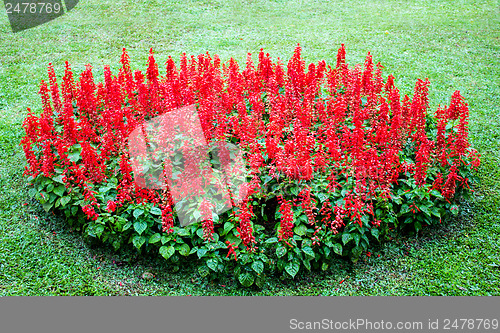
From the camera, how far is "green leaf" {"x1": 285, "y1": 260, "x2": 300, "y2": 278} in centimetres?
349

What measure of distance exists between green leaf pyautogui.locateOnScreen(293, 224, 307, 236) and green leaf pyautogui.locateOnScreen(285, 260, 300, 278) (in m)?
0.23

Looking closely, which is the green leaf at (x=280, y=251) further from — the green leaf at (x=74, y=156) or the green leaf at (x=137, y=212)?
the green leaf at (x=74, y=156)

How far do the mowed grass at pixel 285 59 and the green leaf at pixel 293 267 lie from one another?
17 cm

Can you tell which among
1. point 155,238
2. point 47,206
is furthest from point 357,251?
point 47,206

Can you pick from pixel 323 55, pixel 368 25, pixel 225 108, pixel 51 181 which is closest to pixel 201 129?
pixel 225 108

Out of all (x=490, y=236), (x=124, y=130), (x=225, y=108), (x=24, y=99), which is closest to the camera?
(x=490, y=236)

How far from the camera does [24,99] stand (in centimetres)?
655

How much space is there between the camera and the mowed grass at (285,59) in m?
3.64

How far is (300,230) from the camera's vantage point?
12.0 feet

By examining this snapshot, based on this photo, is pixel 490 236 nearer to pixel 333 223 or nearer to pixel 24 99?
pixel 333 223

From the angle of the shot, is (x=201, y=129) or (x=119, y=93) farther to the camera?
(x=119, y=93)

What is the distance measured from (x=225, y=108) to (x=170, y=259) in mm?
Result: 1817

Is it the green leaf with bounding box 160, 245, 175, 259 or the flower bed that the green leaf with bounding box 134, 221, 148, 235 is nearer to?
the flower bed

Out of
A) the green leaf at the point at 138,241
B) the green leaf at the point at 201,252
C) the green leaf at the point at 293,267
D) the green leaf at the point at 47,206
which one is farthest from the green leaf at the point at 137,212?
the green leaf at the point at 293,267
